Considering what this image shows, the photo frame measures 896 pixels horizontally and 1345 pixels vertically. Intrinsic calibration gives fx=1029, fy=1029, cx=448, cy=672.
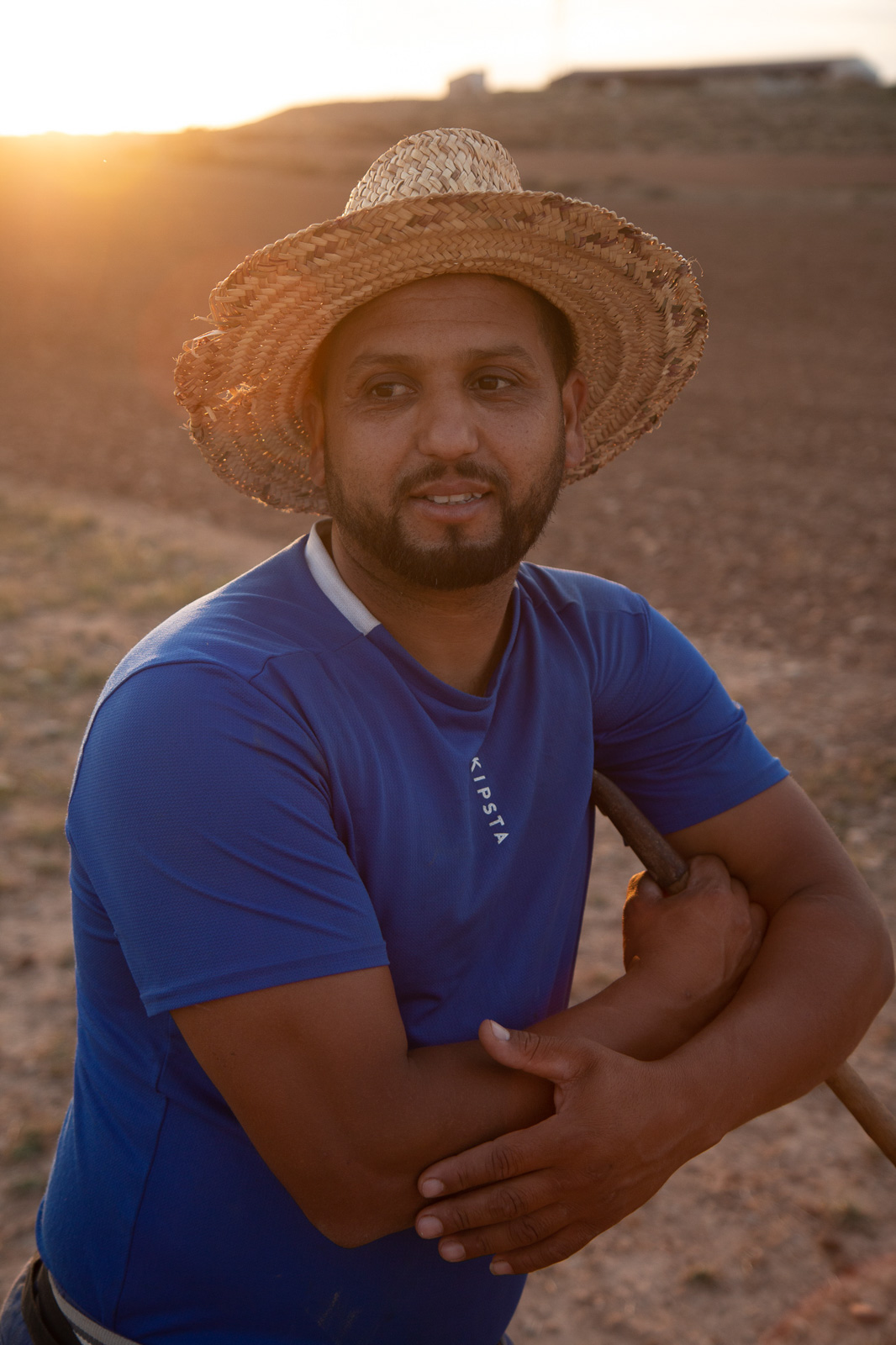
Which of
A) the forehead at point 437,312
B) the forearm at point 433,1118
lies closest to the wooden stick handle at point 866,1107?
the forearm at point 433,1118

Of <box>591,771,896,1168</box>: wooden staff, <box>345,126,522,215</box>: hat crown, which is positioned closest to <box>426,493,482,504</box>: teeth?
<box>345,126,522,215</box>: hat crown

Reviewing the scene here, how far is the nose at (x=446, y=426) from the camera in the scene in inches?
70.1

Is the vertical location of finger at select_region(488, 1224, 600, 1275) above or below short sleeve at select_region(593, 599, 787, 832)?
below

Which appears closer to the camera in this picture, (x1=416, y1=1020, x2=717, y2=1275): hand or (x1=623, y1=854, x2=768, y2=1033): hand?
(x1=416, y1=1020, x2=717, y2=1275): hand

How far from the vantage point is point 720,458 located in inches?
482

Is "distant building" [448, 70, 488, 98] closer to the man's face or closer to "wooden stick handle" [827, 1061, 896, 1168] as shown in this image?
the man's face

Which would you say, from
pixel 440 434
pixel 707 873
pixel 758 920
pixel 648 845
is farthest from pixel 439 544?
pixel 758 920

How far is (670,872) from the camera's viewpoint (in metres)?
1.97

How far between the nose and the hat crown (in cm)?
34

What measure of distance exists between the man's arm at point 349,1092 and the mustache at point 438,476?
0.83 metres

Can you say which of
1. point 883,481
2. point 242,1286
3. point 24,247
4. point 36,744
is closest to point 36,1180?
point 242,1286

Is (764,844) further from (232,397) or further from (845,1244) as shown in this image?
(845,1244)

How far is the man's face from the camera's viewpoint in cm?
182

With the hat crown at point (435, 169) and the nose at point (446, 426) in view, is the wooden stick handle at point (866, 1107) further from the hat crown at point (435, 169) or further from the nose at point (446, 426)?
the hat crown at point (435, 169)
